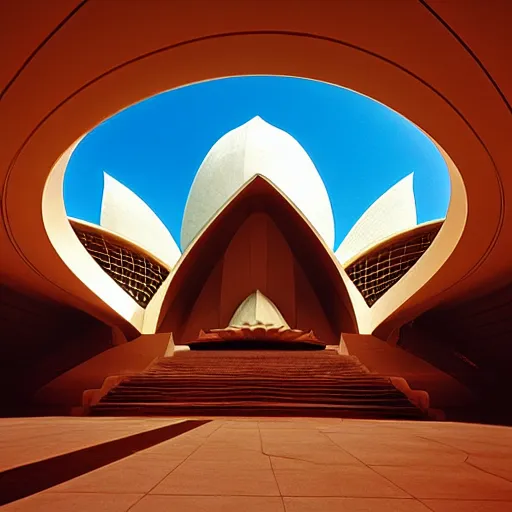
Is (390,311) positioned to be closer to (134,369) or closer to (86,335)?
(134,369)

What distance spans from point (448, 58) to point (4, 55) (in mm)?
3566

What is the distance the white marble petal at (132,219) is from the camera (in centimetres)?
1803

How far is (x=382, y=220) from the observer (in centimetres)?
1806

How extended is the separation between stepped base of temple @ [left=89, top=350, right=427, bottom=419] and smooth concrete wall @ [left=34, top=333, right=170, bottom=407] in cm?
128

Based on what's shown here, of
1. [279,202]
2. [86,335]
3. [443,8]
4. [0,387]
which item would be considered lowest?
[0,387]

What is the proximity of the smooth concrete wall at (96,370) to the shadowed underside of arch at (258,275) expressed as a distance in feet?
18.3

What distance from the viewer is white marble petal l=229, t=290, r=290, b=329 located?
13578mm

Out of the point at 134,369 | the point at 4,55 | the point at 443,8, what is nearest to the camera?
the point at 443,8

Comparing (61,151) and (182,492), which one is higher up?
(61,151)

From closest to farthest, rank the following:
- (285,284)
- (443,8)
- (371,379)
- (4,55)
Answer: (443,8) < (4,55) < (371,379) < (285,284)

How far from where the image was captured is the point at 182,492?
106 centimetres

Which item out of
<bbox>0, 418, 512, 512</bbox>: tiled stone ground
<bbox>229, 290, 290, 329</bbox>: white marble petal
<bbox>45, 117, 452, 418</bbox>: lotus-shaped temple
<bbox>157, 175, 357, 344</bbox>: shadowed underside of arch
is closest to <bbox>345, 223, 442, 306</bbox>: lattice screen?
Result: <bbox>45, 117, 452, 418</bbox>: lotus-shaped temple

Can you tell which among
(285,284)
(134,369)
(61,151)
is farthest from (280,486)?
(285,284)

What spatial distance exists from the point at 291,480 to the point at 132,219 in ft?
59.0
